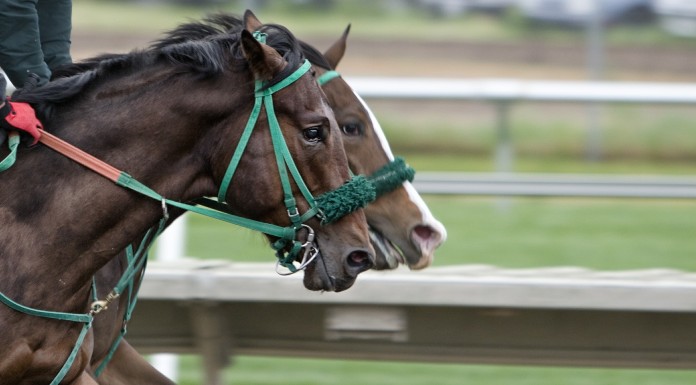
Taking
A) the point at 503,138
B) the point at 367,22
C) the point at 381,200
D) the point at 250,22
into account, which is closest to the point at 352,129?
the point at 381,200

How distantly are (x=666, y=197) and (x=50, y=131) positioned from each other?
4156 mm

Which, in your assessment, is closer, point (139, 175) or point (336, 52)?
point (139, 175)

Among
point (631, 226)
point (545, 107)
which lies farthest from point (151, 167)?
point (545, 107)

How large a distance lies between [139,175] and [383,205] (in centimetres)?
121

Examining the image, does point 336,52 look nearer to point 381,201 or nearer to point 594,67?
point 381,201

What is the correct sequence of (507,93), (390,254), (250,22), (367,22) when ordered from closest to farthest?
1. (250,22)
2. (390,254)
3. (507,93)
4. (367,22)

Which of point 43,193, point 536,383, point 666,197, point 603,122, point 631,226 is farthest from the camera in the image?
point 603,122

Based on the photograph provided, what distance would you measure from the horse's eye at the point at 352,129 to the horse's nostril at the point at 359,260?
1068 mm

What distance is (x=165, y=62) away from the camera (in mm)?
3457

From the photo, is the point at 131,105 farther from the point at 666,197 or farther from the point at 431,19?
the point at 431,19

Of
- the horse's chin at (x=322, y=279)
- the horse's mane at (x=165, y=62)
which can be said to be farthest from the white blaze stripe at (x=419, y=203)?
the horse's chin at (x=322, y=279)

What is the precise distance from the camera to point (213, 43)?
3.46 meters

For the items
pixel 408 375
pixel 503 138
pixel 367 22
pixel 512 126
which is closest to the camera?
pixel 408 375

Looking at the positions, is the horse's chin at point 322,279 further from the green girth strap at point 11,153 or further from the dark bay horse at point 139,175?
the green girth strap at point 11,153
